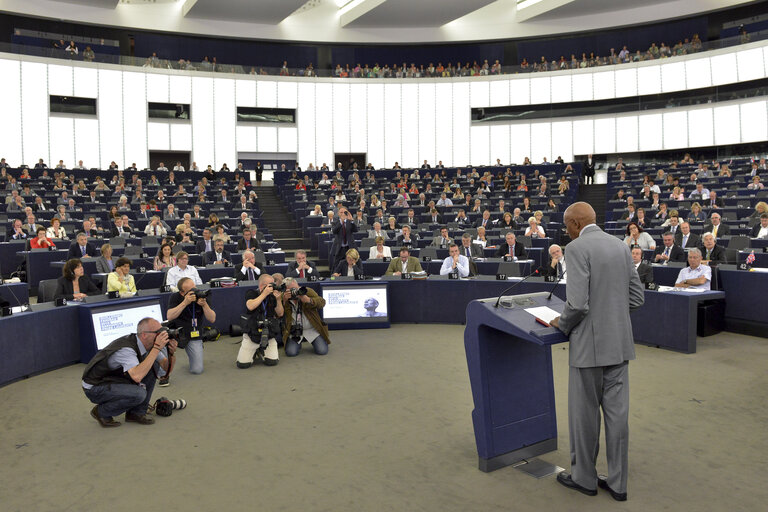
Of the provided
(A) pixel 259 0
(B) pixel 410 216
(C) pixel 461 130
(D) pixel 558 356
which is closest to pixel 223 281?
(D) pixel 558 356

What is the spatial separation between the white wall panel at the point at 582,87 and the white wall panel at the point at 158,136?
19.6 metres

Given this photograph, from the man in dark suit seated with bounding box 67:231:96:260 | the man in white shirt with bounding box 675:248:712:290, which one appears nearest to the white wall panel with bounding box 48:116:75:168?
the man in dark suit seated with bounding box 67:231:96:260

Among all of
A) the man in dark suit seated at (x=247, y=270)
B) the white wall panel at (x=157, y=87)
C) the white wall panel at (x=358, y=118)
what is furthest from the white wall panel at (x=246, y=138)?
the man in dark suit seated at (x=247, y=270)

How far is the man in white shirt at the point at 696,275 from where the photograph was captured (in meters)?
8.18

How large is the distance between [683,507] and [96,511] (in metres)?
3.52

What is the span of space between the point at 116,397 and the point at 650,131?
28.5 m

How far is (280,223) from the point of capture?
20141 millimetres

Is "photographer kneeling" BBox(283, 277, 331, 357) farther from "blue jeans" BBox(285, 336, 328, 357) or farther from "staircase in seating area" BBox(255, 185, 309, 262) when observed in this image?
"staircase in seating area" BBox(255, 185, 309, 262)

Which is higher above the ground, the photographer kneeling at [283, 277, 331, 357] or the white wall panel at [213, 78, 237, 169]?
the white wall panel at [213, 78, 237, 169]

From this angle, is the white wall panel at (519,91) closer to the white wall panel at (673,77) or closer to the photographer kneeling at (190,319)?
the white wall panel at (673,77)

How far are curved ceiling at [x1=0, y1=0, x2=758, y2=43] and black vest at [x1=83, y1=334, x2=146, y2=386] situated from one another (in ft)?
81.3

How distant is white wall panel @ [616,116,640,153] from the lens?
28875mm

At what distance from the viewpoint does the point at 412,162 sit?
31.2m

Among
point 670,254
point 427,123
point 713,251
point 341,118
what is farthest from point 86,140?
point 713,251
